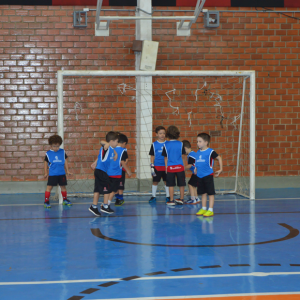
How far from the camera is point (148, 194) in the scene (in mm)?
9195

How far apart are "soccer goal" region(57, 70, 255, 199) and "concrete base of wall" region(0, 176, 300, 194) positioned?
0.03 m

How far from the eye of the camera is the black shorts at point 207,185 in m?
6.48

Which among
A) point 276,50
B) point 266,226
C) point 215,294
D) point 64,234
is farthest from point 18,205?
point 276,50

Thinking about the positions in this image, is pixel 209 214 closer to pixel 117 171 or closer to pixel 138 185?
pixel 117 171

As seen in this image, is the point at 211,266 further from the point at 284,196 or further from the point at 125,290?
the point at 284,196

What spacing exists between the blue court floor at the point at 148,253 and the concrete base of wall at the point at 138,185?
2422 millimetres

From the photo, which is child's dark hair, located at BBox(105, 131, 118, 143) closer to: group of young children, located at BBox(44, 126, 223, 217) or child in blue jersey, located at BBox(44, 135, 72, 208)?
group of young children, located at BBox(44, 126, 223, 217)

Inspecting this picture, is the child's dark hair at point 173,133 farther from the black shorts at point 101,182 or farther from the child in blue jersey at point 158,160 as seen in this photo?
the black shorts at point 101,182

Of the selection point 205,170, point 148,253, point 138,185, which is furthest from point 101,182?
point 138,185

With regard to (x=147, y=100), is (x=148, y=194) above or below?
below

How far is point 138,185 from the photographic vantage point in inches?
385

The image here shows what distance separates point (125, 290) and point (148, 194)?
6.04 m

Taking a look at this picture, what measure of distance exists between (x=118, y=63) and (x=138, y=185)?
3156 mm

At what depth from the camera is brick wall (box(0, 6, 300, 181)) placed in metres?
9.59
